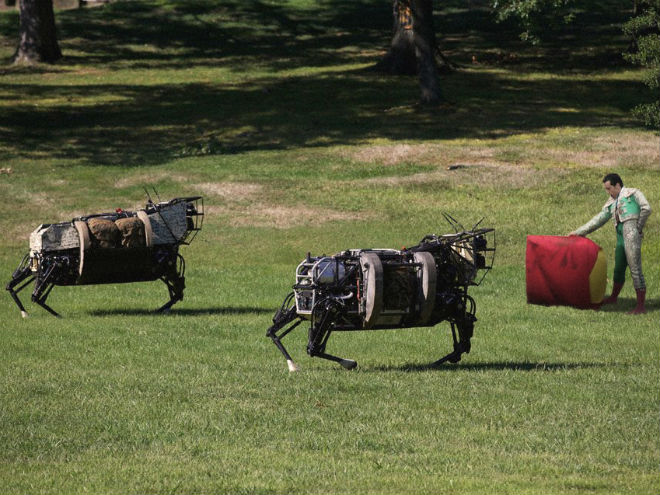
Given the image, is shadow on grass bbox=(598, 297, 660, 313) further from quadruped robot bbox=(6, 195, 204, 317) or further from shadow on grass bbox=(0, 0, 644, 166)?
shadow on grass bbox=(0, 0, 644, 166)

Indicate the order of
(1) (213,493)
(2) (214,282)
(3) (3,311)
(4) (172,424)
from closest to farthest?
1. (1) (213,493)
2. (4) (172,424)
3. (3) (3,311)
4. (2) (214,282)

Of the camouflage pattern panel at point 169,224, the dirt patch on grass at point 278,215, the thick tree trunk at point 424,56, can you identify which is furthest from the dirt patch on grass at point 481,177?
the camouflage pattern panel at point 169,224

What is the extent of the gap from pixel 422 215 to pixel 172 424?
2225cm

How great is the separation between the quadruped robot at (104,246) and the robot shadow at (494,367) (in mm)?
5972

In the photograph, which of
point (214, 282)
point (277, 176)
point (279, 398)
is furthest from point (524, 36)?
point (279, 398)

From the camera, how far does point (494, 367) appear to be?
1517cm

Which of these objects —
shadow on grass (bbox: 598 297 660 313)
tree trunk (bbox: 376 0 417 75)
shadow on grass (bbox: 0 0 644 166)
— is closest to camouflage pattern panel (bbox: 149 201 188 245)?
shadow on grass (bbox: 598 297 660 313)

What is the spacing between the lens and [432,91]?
50219 mm

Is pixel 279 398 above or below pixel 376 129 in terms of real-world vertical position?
above

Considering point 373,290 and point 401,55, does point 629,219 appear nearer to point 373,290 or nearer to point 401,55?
point 373,290

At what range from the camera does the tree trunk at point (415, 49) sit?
47.4m

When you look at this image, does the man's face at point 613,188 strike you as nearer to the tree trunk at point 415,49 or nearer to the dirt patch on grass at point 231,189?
the dirt patch on grass at point 231,189

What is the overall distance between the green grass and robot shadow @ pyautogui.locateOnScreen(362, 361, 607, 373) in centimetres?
11

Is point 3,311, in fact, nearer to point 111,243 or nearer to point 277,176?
point 111,243
